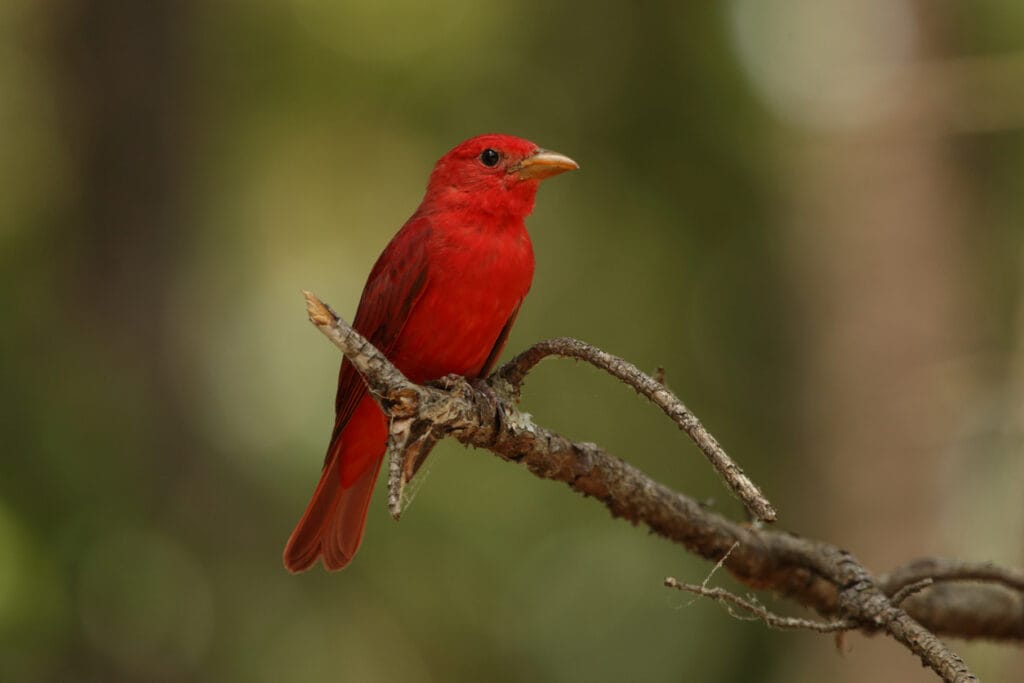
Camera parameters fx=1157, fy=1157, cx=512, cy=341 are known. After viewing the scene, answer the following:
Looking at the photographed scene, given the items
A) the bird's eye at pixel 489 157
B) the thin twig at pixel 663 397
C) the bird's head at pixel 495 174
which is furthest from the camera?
the bird's eye at pixel 489 157

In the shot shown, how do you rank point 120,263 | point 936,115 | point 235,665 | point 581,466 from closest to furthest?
point 581,466, point 235,665, point 120,263, point 936,115

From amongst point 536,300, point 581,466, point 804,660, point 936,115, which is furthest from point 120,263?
point 936,115

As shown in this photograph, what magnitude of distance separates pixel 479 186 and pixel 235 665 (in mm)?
2317

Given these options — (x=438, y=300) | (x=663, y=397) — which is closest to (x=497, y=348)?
(x=438, y=300)

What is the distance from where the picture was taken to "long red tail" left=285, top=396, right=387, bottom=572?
371 cm

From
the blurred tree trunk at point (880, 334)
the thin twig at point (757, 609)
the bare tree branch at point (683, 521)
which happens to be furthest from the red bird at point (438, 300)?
the blurred tree trunk at point (880, 334)

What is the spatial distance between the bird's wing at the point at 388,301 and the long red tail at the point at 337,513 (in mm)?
155

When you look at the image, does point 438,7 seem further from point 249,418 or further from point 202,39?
point 249,418

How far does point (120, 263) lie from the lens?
18.1ft

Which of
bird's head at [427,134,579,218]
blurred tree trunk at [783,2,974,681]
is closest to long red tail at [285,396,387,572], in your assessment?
bird's head at [427,134,579,218]

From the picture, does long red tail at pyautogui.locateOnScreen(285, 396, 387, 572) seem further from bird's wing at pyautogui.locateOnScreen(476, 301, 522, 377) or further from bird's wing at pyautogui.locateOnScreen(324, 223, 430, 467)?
bird's wing at pyautogui.locateOnScreen(476, 301, 522, 377)

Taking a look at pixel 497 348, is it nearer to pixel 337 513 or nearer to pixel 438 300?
pixel 438 300

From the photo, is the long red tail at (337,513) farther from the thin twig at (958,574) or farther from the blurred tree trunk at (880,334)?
the blurred tree trunk at (880,334)

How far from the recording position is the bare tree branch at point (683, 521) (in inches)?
95.2
